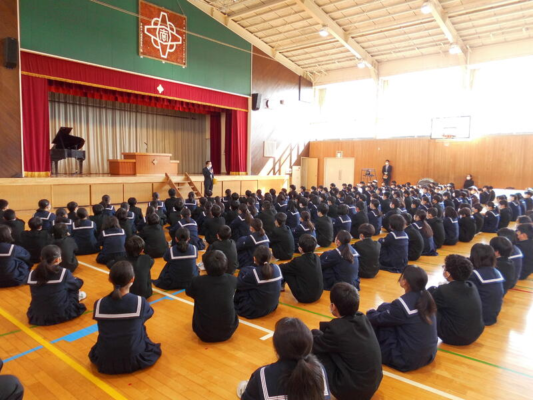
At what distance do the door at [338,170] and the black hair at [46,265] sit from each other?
19.0 meters

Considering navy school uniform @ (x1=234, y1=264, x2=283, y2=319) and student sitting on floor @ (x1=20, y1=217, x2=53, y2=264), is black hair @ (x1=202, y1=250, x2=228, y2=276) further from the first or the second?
student sitting on floor @ (x1=20, y1=217, x2=53, y2=264)

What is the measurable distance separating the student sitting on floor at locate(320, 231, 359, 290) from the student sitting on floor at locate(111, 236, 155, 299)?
2.33m

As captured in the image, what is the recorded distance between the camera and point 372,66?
63.0 feet

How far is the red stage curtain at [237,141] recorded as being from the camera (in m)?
18.0

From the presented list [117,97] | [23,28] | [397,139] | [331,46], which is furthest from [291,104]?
[23,28]

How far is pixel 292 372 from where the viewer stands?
1.86m

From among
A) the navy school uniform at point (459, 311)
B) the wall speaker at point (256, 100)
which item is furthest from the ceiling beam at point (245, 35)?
the navy school uniform at point (459, 311)

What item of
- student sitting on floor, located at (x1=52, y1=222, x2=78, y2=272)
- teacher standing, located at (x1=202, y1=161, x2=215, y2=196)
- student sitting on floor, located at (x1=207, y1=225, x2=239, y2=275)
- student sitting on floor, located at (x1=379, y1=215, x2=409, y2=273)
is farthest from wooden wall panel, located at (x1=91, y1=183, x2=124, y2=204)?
student sitting on floor, located at (x1=379, y1=215, x2=409, y2=273)

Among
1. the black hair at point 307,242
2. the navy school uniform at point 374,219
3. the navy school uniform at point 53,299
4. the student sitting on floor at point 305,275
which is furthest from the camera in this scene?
the navy school uniform at point 374,219

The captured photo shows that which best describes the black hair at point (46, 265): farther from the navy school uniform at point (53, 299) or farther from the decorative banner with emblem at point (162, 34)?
the decorative banner with emblem at point (162, 34)

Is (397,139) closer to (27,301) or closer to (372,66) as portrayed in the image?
(372,66)

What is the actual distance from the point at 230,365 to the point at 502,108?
1807 cm

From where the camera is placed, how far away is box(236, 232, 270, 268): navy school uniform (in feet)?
19.5

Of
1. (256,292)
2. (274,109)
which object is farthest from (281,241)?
(274,109)
